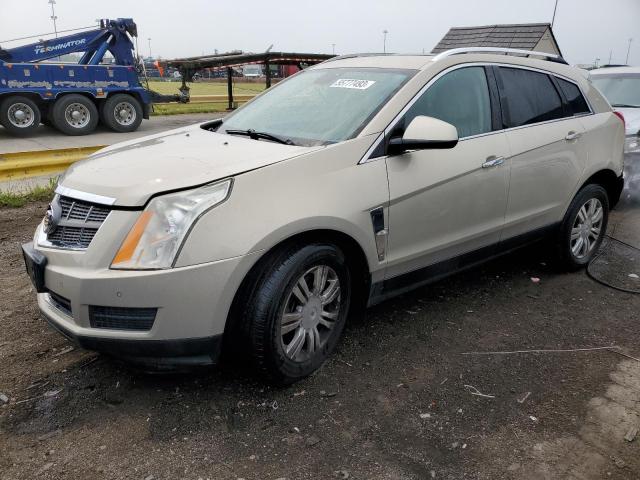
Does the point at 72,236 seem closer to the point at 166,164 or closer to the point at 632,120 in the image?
the point at 166,164

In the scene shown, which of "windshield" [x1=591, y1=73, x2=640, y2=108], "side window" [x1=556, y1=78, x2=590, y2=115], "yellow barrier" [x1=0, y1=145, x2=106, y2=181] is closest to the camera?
"side window" [x1=556, y1=78, x2=590, y2=115]

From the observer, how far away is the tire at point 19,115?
1239 centimetres

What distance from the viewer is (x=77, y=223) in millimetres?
2668

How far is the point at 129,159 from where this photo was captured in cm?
303

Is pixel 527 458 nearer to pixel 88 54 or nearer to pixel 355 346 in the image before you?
pixel 355 346

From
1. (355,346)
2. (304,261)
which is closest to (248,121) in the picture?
(304,261)

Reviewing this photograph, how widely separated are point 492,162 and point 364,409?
6.04 feet

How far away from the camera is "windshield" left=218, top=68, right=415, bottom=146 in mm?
3240

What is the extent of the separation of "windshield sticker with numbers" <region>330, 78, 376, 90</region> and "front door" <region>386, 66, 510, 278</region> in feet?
1.20

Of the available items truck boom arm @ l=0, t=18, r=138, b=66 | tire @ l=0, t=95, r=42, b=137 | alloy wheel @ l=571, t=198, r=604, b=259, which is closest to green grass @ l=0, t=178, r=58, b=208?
alloy wheel @ l=571, t=198, r=604, b=259

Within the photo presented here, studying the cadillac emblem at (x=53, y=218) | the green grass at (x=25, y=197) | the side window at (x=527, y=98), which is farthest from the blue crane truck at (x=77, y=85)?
the side window at (x=527, y=98)

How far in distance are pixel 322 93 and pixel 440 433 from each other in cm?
222

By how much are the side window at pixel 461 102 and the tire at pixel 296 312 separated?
1060 mm

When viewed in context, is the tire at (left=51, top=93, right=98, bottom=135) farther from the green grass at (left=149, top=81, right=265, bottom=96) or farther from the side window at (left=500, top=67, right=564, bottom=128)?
the side window at (left=500, top=67, right=564, bottom=128)
